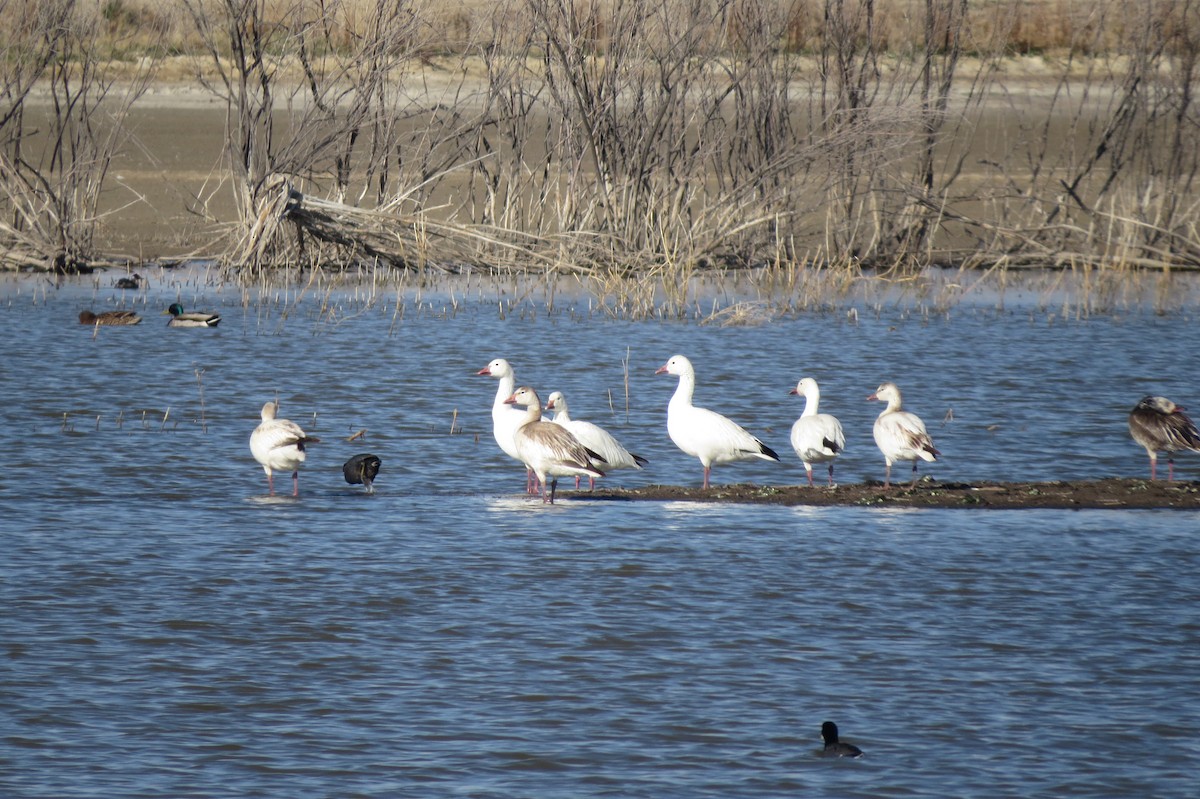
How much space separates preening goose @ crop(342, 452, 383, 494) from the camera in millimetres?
10250

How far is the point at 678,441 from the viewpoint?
10.5 metres

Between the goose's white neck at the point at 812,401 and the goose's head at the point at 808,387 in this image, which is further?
the goose's head at the point at 808,387

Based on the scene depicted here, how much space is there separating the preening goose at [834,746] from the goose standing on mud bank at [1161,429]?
527 cm

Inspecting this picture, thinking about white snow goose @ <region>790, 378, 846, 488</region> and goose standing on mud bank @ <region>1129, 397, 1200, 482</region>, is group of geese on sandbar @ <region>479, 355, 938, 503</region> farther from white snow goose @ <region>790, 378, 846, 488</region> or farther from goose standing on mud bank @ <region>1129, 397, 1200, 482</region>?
goose standing on mud bank @ <region>1129, 397, 1200, 482</region>

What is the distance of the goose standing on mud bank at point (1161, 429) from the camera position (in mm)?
10375

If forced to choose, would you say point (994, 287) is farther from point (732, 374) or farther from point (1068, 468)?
point (1068, 468)

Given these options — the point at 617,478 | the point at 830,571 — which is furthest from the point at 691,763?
the point at 617,478

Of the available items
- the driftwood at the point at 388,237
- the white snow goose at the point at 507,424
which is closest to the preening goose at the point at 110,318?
the driftwood at the point at 388,237

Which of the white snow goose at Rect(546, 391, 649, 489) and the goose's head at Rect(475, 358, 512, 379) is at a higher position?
the goose's head at Rect(475, 358, 512, 379)

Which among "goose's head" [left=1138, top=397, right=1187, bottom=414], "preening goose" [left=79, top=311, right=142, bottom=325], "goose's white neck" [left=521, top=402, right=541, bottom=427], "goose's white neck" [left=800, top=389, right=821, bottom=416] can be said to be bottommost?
"goose's white neck" [left=521, top=402, right=541, bottom=427]

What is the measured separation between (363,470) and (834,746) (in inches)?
196

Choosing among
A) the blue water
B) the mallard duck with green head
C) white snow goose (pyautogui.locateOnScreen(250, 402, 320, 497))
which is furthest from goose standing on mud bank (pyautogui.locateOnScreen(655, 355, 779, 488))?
the mallard duck with green head

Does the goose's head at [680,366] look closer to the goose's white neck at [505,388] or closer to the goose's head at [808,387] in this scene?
the goose's head at [808,387]

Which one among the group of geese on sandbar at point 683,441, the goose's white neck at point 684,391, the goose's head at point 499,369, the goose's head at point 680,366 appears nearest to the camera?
the group of geese on sandbar at point 683,441
